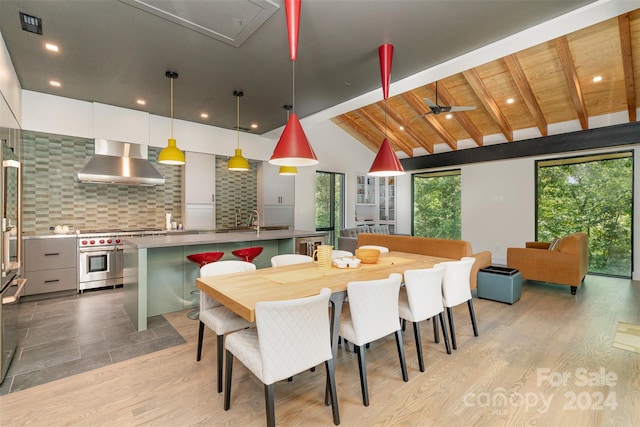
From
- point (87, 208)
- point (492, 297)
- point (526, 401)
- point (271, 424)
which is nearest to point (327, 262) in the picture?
point (271, 424)

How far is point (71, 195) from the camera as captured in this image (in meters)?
4.72

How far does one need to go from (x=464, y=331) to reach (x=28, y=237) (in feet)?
18.2

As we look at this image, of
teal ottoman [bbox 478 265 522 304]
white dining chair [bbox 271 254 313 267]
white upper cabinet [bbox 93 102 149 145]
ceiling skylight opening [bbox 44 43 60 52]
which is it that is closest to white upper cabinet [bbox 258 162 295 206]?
white upper cabinet [bbox 93 102 149 145]

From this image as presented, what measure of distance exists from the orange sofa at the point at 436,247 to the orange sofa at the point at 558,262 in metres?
0.69

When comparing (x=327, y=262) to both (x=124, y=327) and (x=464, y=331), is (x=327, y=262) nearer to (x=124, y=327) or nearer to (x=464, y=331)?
(x=464, y=331)

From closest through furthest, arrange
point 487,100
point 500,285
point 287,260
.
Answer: point 287,260 → point 500,285 → point 487,100

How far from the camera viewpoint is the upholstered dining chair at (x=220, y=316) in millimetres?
2051

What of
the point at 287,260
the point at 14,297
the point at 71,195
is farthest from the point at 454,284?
the point at 71,195

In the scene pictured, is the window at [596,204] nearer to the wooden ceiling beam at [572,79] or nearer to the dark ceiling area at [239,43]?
the wooden ceiling beam at [572,79]

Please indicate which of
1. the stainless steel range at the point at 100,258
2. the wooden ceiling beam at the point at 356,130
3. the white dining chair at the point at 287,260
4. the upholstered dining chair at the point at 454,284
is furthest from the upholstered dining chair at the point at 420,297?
the wooden ceiling beam at the point at 356,130

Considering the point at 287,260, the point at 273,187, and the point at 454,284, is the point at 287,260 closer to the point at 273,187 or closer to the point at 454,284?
the point at 454,284

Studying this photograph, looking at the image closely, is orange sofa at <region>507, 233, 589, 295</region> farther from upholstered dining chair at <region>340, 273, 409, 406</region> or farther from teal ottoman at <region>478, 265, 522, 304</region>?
upholstered dining chair at <region>340, 273, 409, 406</region>

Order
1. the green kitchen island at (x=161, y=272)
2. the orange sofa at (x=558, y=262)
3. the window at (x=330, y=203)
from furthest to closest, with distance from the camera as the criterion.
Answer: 1. the window at (x=330, y=203)
2. the orange sofa at (x=558, y=262)
3. the green kitchen island at (x=161, y=272)

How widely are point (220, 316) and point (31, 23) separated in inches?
116
